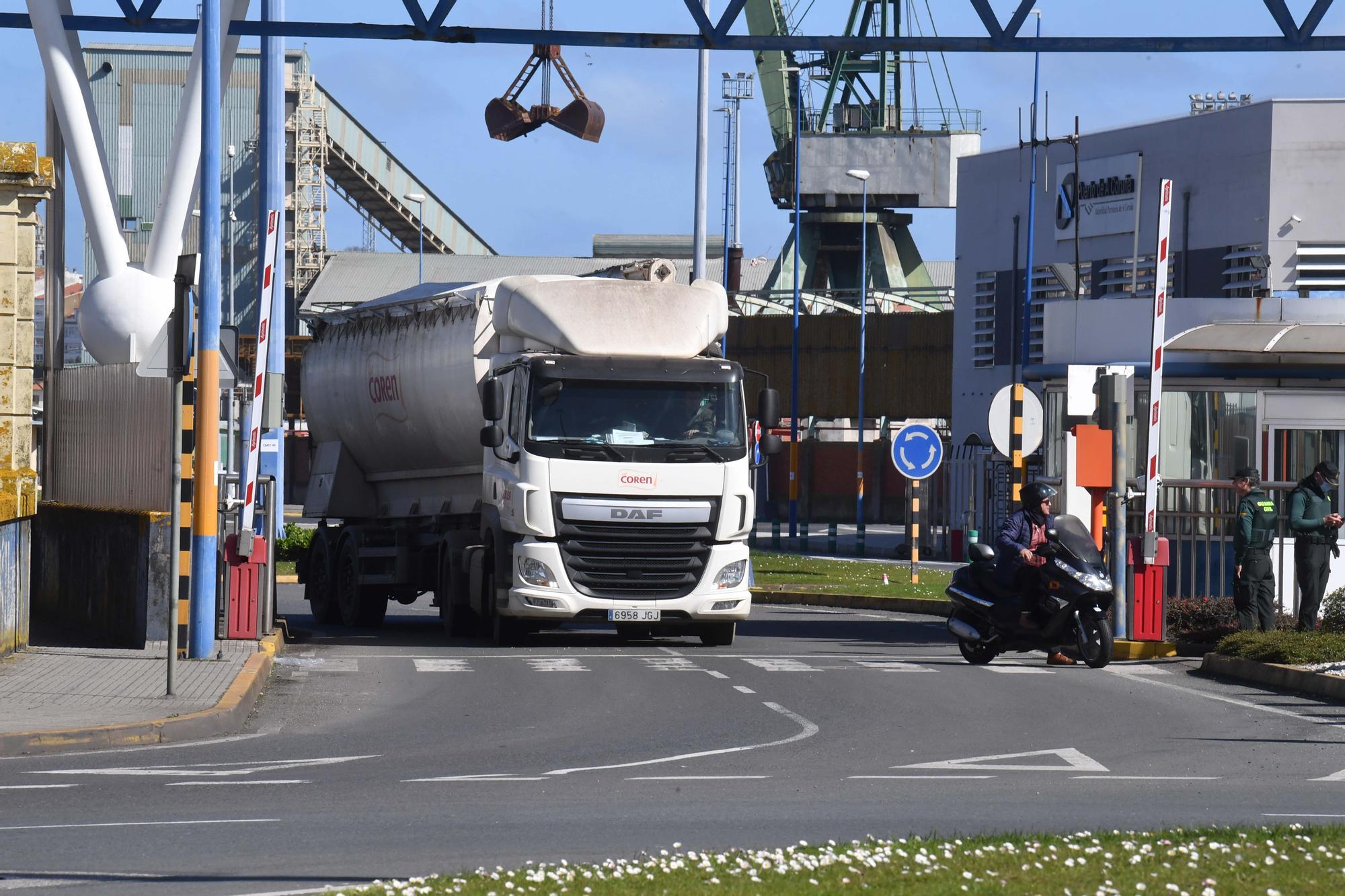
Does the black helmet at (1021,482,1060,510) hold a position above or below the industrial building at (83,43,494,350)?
below

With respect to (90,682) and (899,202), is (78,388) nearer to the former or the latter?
(90,682)

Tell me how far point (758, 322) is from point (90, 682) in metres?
46.5

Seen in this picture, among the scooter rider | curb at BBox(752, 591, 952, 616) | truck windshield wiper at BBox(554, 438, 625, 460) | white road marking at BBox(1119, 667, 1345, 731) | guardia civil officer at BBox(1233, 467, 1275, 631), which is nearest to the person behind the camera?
white road marking at BBox(1119, 667, 1345, 731)

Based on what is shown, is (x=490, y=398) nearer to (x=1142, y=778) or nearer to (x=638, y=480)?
(x=638, y=480)


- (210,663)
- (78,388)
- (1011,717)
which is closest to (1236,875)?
(1011,717)

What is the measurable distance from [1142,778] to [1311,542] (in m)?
9.30

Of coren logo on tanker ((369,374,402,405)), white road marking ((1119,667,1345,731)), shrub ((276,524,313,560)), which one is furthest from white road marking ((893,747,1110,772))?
shrub ((276,524,313,560))

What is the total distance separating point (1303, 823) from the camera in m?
9.04

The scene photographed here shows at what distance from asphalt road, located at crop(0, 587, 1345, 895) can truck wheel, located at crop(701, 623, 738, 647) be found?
1675 mm

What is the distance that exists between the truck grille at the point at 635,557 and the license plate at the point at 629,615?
0.48 ft

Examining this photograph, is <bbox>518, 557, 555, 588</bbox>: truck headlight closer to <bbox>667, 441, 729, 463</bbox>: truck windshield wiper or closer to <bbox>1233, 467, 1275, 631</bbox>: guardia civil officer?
<bbox>667, 441, 729, 463</bbox>: truck windshield wiper

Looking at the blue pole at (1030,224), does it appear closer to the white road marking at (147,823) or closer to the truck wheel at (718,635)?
the truck wheel at (718,635)

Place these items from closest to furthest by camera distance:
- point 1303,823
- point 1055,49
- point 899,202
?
1. point 1303,823
2. point 1055,49
3. point 899,202

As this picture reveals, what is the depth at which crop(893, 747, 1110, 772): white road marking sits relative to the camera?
446 inches
